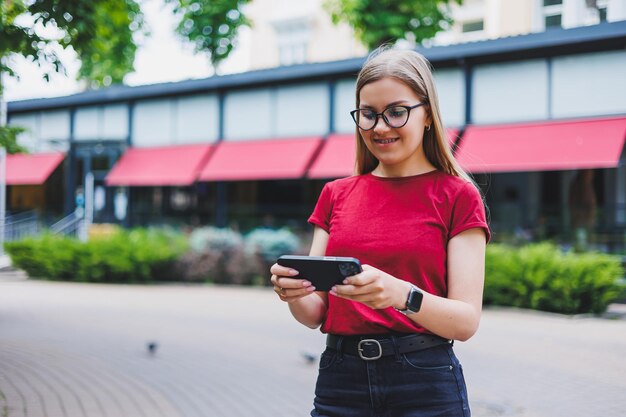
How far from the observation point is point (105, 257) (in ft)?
56.1

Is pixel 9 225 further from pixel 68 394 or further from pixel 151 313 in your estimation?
pixel 68 394

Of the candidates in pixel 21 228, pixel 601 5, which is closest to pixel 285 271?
pixel 601 5

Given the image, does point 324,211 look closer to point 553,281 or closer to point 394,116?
point 394,116

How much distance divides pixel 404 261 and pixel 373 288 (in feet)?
0.92

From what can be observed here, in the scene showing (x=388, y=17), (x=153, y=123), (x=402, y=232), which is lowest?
(x=402, y=232)

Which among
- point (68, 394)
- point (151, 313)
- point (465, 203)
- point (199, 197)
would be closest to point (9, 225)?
point (199, 197)

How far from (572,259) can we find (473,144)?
5.65 meters

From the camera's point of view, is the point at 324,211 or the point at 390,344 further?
the point at 324,211

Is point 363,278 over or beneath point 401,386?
over

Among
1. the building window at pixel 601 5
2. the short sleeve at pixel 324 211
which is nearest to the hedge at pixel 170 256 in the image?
the building window at pixel 601 5

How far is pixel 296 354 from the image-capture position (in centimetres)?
795

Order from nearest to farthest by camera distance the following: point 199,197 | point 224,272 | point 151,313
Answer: point 151,313 → point 224,272 → point 199,197

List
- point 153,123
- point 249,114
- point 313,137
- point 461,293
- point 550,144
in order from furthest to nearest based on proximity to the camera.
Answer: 1. point 153,123
2. point 249,114
3. point 313,137
4. point 550,144
5. point 461,293

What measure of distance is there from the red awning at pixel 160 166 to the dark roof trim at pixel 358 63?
6.30ft
